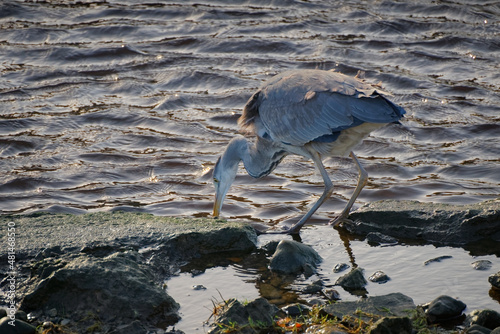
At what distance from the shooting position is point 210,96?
11.1 meters

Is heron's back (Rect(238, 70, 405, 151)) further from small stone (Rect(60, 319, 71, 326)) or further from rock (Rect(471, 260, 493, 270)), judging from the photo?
small stone (Rect(60, 319, 71, 326))

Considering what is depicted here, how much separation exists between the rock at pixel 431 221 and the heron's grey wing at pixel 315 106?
837 millimetres

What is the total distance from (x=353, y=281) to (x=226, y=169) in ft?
9.16

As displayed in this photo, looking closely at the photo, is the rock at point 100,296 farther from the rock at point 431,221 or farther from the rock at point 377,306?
the rock at point 431,221

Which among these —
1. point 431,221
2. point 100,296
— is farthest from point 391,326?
point 431,221

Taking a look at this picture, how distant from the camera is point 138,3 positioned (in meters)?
14.9

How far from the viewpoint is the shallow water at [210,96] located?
26.1 ft

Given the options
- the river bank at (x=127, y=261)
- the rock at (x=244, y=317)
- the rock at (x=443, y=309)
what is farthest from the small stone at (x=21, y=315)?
the rock at (x=443, y=309)

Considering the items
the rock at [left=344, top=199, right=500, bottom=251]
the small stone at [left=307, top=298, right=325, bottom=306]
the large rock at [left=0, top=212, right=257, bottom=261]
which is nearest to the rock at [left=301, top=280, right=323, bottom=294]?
the small stone at [left=307, top=298, right=325, bottom=306]

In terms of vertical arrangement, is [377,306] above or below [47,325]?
above

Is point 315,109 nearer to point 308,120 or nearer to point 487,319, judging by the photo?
point 308,120

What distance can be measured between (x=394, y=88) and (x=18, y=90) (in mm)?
6069

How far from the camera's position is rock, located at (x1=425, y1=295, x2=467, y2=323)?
14.4ft

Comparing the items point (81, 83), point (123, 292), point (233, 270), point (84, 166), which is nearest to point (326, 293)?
point (233, 270)
